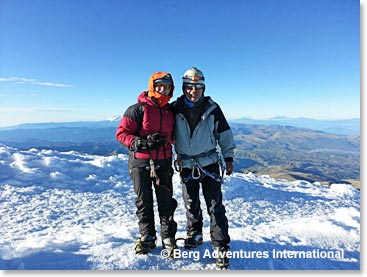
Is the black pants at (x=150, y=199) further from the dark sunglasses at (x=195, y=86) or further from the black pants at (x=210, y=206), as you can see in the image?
the dark sunglasses at (x=195, y=86)

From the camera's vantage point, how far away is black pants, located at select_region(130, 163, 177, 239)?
12.1 ft

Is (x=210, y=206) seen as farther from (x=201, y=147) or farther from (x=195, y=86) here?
(x=195, y=86)

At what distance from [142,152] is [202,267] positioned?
189cm

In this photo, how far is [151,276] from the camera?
3.45 m

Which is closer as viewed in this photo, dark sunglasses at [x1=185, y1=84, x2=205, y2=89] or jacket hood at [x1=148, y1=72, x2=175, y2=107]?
jacket hood at [x1=148, y1=72, x2=175, y2=107]

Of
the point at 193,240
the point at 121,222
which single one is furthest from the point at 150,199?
the point at 121,222

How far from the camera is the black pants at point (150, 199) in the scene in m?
3.70

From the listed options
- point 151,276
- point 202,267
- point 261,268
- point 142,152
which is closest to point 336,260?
point 261,268

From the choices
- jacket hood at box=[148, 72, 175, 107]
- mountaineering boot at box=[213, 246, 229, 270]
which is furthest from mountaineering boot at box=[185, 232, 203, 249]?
jacket hood at box=[148, 72, 175, 107]

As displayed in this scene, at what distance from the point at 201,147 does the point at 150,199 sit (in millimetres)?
1121

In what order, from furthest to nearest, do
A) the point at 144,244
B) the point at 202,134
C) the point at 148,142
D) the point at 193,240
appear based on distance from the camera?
the point at 193,240, the point at 202,134, the point at 144,244, the point at 148,142

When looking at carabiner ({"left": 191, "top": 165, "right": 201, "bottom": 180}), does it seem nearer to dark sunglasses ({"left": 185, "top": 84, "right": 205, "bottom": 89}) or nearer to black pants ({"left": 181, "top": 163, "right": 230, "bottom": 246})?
black pants ({"left": 181, "top": 163, "right": 230, "bottom": 246})

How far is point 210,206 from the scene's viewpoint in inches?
150

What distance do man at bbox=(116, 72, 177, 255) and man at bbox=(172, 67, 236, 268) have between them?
237 mm
